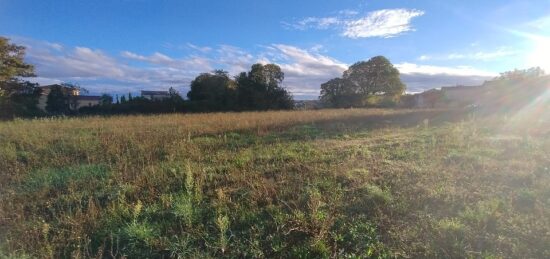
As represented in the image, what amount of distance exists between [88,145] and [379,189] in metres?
6.39

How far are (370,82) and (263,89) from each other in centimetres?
2018

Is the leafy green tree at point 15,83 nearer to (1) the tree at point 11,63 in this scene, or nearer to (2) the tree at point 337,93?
(1) the tree at point 11,63

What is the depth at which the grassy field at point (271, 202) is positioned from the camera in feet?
11.8

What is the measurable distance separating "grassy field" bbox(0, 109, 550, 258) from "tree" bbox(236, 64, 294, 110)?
89.7 ft

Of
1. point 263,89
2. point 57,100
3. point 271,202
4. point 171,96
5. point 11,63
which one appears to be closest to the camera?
point 271,202

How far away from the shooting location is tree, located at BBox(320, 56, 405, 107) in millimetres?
51156

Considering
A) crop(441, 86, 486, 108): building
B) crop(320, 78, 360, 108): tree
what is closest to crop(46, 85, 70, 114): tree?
crop(320, 78, 360, 108): tree

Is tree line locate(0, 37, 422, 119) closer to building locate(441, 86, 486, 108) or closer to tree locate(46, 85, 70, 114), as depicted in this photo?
tree locate(46, 85, 70, 114)

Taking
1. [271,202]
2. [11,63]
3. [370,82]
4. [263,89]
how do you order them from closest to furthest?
[271,202] < [11,63] < [263,89] < [370,82]

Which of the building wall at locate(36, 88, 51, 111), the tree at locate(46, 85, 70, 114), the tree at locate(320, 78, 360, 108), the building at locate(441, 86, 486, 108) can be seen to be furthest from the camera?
the tree at locate(320, 78, 360, 108)

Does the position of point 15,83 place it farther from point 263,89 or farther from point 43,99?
point 263,89

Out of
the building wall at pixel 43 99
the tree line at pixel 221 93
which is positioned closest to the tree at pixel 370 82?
the tree line at pixel 221 93

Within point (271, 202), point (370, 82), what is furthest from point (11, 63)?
point (370, 82)

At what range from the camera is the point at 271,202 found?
15.3 ft
